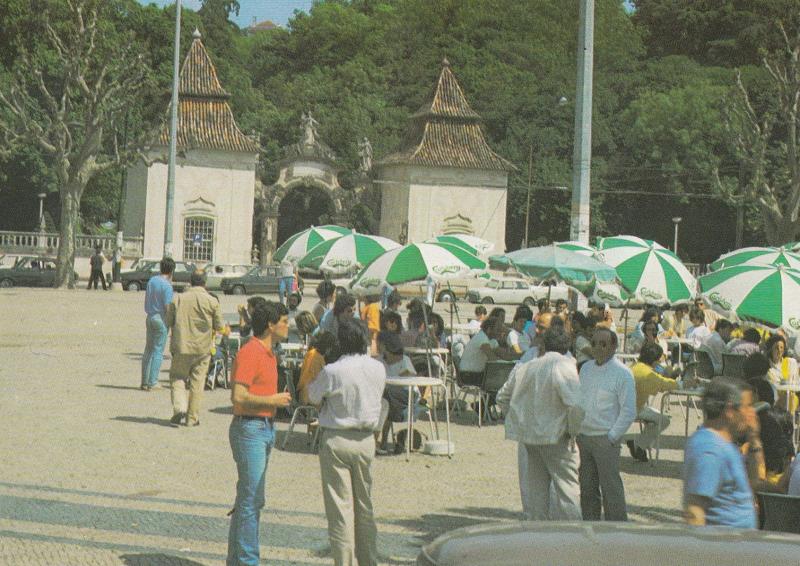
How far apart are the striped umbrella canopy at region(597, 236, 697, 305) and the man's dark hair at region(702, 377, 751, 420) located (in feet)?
40.6

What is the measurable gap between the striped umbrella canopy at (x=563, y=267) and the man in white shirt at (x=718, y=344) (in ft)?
5.08

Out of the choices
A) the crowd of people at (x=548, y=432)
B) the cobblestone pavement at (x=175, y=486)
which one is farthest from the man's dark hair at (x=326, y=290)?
the crowd of people at (x=548, y=432)

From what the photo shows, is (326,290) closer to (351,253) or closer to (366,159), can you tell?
(351,253)

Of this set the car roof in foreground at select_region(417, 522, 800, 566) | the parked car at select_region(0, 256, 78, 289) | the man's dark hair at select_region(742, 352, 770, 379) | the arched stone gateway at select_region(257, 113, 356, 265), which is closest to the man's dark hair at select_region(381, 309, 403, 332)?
the man's dark hair at select_region(742, 352, 770, 379)

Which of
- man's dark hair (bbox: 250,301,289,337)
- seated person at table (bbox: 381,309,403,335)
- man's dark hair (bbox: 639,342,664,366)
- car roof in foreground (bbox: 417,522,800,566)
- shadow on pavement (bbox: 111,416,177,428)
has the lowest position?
shadow on pavement (bbox: 111,416,177,428)

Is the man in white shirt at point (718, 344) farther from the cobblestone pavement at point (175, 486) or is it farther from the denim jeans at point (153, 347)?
the denim jeans at point (153, 347)

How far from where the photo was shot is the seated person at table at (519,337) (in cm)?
1786

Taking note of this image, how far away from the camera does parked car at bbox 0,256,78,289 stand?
5238 cm

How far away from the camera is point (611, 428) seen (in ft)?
30.1

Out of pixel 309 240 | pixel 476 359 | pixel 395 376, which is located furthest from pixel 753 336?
pixel 309 240

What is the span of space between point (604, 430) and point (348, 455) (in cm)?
198

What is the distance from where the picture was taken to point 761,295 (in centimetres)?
1514

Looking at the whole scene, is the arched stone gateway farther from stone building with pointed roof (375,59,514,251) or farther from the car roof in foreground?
the car roof in foreground

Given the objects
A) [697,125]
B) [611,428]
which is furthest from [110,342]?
[697,125]
